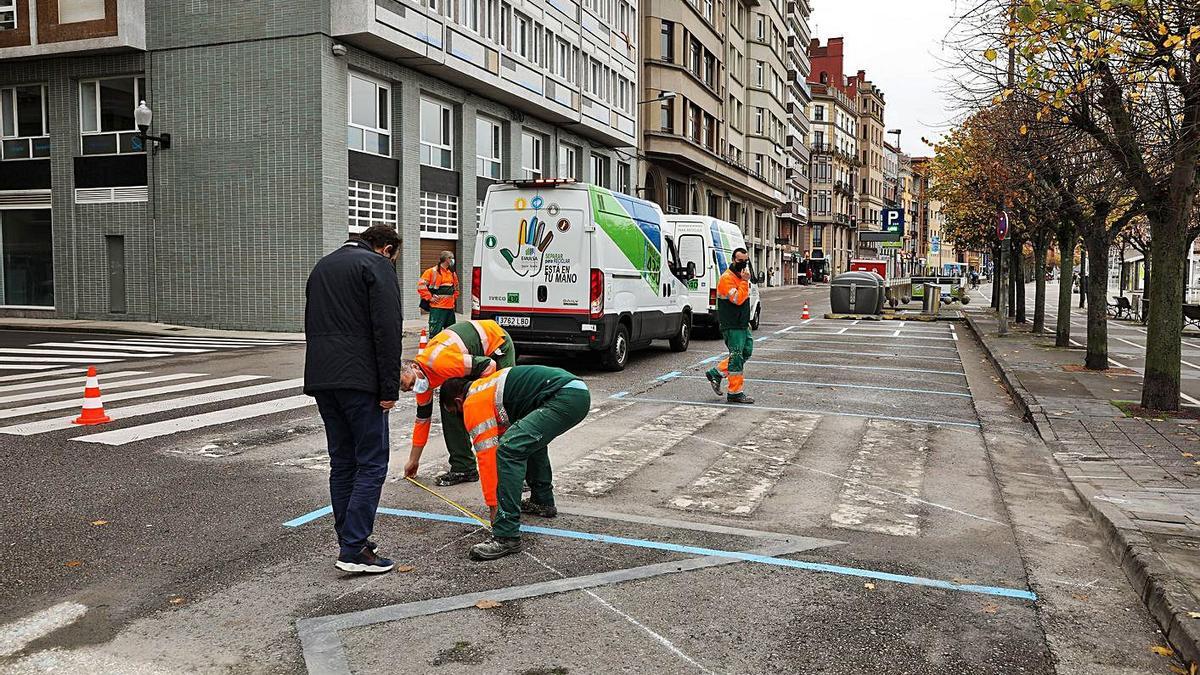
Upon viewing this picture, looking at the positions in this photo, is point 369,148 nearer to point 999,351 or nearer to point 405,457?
point 999,351

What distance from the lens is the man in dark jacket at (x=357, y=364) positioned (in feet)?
15.5

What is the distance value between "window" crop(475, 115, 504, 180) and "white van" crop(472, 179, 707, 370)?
1617 centimetres

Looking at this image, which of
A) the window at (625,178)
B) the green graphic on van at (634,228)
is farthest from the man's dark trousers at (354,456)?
the window at (625,178)

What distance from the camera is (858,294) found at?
99.6ft

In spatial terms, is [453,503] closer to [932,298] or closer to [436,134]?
[436,134]

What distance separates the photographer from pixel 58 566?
4.94 meters

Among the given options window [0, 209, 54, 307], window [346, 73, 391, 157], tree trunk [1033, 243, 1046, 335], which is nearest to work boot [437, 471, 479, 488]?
window [346, 73, 391, 157]

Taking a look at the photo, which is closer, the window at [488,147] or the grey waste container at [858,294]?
the window at [488,147]

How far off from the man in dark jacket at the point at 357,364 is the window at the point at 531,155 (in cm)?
2809

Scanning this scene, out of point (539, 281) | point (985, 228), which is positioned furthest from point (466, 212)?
point (985, 228)

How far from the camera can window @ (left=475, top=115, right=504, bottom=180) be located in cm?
2983

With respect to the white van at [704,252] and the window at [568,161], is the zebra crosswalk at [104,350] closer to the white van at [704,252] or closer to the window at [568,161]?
the white van at [704,252]

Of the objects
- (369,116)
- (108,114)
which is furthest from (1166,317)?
(108,114)

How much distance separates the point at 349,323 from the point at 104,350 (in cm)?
1482
